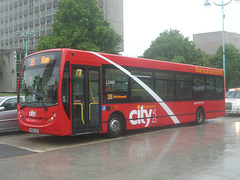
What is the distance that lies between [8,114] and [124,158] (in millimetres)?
6048

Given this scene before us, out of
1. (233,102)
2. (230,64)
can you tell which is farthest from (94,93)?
(230,64)

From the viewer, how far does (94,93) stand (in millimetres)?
9547

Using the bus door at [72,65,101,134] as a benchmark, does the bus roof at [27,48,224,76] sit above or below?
above

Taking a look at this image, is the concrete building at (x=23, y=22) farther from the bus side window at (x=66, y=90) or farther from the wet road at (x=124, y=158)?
the wet road at (x=124, y=158)

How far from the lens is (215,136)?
10523 millimetres

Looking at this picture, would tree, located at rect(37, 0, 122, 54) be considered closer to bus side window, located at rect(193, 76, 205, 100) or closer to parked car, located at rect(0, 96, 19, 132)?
bus side window, located at rect(193, 76, 205, 100)

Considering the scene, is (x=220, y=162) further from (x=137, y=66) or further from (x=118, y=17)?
(x=118, y=17)

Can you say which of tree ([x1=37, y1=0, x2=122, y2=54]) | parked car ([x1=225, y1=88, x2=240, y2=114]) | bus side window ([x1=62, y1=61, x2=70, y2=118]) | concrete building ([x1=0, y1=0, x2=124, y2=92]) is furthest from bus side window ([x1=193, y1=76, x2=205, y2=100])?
concrete building ([x1=0, y1=0, x2=124, y2=92])

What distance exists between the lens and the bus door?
8.95 metres

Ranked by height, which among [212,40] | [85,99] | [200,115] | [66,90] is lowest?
[200,115]

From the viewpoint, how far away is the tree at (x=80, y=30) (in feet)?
91.7

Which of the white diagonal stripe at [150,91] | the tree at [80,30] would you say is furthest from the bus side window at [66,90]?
the tree at [80,30]

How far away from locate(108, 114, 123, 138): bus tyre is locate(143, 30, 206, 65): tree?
34424mm

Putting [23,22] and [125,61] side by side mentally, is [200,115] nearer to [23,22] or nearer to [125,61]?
[125,61]
